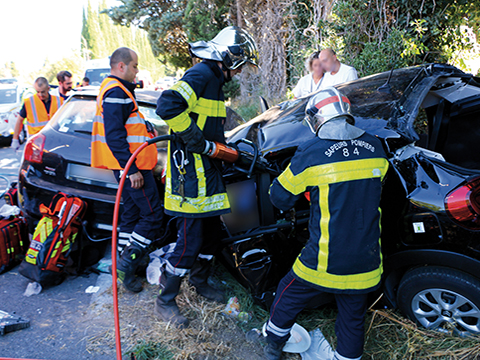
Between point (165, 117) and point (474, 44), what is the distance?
21.8ft

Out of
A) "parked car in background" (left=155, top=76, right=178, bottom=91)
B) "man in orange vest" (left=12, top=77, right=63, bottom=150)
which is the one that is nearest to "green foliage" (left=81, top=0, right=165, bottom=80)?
"parked car in background" (left=155, top=76, right=178, bottom=91)

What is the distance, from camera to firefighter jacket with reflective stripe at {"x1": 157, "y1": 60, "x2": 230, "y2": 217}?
7.41 ft

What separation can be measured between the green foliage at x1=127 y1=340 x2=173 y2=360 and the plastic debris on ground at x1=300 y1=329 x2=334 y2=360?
85cm

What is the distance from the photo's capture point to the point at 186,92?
7.04 feet

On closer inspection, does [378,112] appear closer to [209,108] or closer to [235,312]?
[209,108]

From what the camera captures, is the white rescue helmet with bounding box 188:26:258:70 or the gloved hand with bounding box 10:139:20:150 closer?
the white rescue helmet with bounding box 188:26:258:70

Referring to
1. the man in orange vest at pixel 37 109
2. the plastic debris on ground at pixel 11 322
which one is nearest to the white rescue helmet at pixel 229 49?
the plastic debris on ground at pixel 11 322

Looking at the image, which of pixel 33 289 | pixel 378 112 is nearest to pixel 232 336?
pixel 33 289

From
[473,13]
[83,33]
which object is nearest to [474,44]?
[473,13]

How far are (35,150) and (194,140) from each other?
196cm

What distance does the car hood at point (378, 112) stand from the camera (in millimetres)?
2242

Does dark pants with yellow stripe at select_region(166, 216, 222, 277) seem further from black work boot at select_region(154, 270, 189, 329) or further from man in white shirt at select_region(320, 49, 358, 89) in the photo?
man in white shirt at select_region(320, 49, 358, 89)

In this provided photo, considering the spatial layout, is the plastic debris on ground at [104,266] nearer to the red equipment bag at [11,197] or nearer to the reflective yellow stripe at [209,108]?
the red equipment bag at [11,197]

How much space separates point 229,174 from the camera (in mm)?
2682
